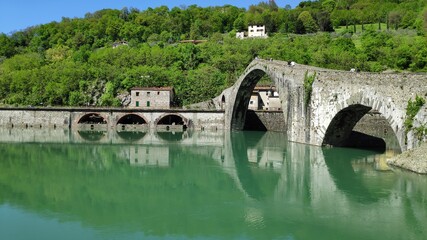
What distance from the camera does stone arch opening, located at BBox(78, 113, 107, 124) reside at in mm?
71188

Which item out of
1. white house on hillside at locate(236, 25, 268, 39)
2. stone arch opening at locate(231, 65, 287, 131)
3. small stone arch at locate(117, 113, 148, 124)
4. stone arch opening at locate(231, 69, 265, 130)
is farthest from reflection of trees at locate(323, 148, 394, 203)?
white house on hillside at locate(236, 25, 268, 39)

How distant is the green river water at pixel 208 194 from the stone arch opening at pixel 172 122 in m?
23.0

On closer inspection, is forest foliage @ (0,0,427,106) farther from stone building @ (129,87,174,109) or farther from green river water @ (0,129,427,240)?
green river water @ (0,129,427,240)

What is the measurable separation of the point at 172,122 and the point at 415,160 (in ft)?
153

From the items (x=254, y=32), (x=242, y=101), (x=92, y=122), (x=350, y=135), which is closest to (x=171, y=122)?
(x=92, y=122)

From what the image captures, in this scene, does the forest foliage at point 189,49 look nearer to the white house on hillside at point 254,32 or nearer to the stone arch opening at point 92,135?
the white house on hillside at point 254,32

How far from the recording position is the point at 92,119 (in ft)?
242

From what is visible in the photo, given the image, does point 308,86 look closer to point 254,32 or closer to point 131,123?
point 131,123

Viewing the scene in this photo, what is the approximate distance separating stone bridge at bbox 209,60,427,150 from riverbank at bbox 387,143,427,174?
0.66 metres

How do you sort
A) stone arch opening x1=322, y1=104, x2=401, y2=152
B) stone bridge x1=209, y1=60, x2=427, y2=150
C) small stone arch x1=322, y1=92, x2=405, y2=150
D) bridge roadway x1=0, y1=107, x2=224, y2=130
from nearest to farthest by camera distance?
stone bridge x1=209, y1=60, x2=427, y2=150, small stone arch x1=322, y1=92, x2=405, y2=150, stone arch opening x1=322, y1=104, x2=401, y2=152, bridge roadway x1=0, y1=107, x2=224, y2=130

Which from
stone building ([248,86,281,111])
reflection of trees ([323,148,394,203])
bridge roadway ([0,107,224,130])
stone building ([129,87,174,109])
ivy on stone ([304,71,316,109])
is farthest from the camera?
stone building ([248,86,281,111])

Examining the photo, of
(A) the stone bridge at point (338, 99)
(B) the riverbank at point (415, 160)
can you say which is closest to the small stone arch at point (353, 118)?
(A) the stone bridge at point (338, 99)

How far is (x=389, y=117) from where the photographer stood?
3406cm

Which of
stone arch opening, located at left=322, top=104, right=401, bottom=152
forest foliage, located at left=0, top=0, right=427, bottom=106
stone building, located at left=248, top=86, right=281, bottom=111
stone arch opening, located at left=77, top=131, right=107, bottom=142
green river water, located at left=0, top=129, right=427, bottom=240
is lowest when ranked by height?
green river water, located at left=0, top=129, right=427, bottom=240
